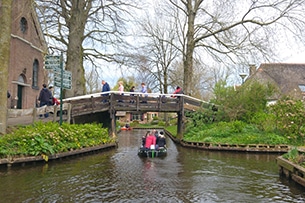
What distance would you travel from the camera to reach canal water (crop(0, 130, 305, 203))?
24.2ft

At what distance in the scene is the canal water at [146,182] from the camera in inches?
291

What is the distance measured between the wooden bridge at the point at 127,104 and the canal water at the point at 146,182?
4730 mm

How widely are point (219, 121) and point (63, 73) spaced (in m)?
10.5

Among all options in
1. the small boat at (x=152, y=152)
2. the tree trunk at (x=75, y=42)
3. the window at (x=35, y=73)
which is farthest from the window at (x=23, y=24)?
the small boat at (x=152, y=152)

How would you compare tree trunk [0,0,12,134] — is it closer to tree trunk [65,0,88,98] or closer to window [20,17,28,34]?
tree trunk [65,0,88,98]

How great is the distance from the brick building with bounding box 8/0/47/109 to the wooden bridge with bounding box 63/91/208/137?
593 centimetres

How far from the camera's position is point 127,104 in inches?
766

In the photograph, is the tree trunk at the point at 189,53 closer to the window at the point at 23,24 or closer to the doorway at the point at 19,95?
the doorway at the point at 19,95

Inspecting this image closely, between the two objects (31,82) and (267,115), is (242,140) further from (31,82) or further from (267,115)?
(31,82)

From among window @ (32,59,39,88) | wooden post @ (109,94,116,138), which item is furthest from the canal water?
window @ (32,59,39,88)

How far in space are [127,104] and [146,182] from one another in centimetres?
1077

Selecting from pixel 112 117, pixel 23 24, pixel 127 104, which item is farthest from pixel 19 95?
pixel 127 104

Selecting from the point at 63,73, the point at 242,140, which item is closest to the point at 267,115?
the point at 242,140

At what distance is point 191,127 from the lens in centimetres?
2059
